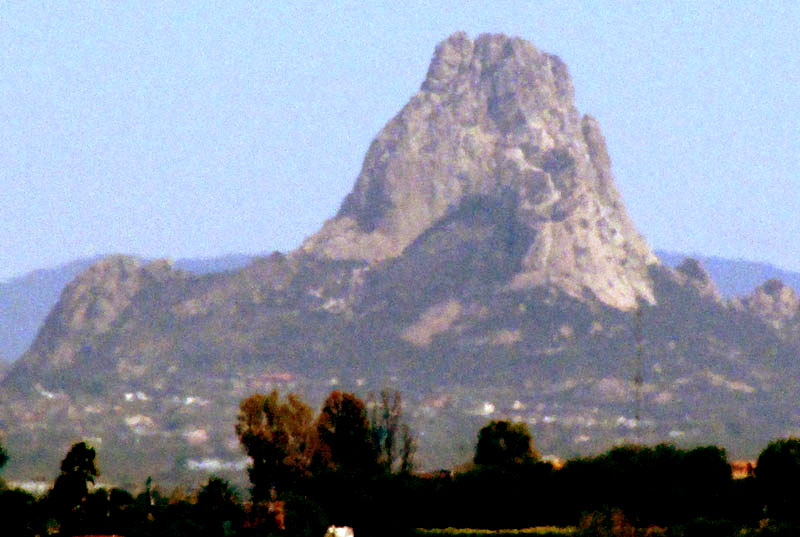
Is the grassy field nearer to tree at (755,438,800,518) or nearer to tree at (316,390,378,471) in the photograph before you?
tree at (755,438,800,518)

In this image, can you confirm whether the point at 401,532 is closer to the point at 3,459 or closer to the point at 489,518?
the point at 489,518

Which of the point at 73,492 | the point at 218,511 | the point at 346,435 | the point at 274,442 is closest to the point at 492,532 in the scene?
the point at 218,511

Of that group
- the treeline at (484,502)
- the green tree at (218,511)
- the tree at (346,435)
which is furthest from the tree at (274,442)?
the green tree at (218,511)

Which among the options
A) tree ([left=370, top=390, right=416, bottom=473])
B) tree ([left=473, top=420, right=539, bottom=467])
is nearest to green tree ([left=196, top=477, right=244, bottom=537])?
tree ([left=473, top=420, right=539, bottom=467])

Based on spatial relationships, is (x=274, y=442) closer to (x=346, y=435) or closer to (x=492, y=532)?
(x=346, y=435)

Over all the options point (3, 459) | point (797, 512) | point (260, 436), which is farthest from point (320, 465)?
point (797, 512)

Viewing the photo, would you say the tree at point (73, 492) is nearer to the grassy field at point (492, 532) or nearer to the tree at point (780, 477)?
the grassy field at point (492, 532)
